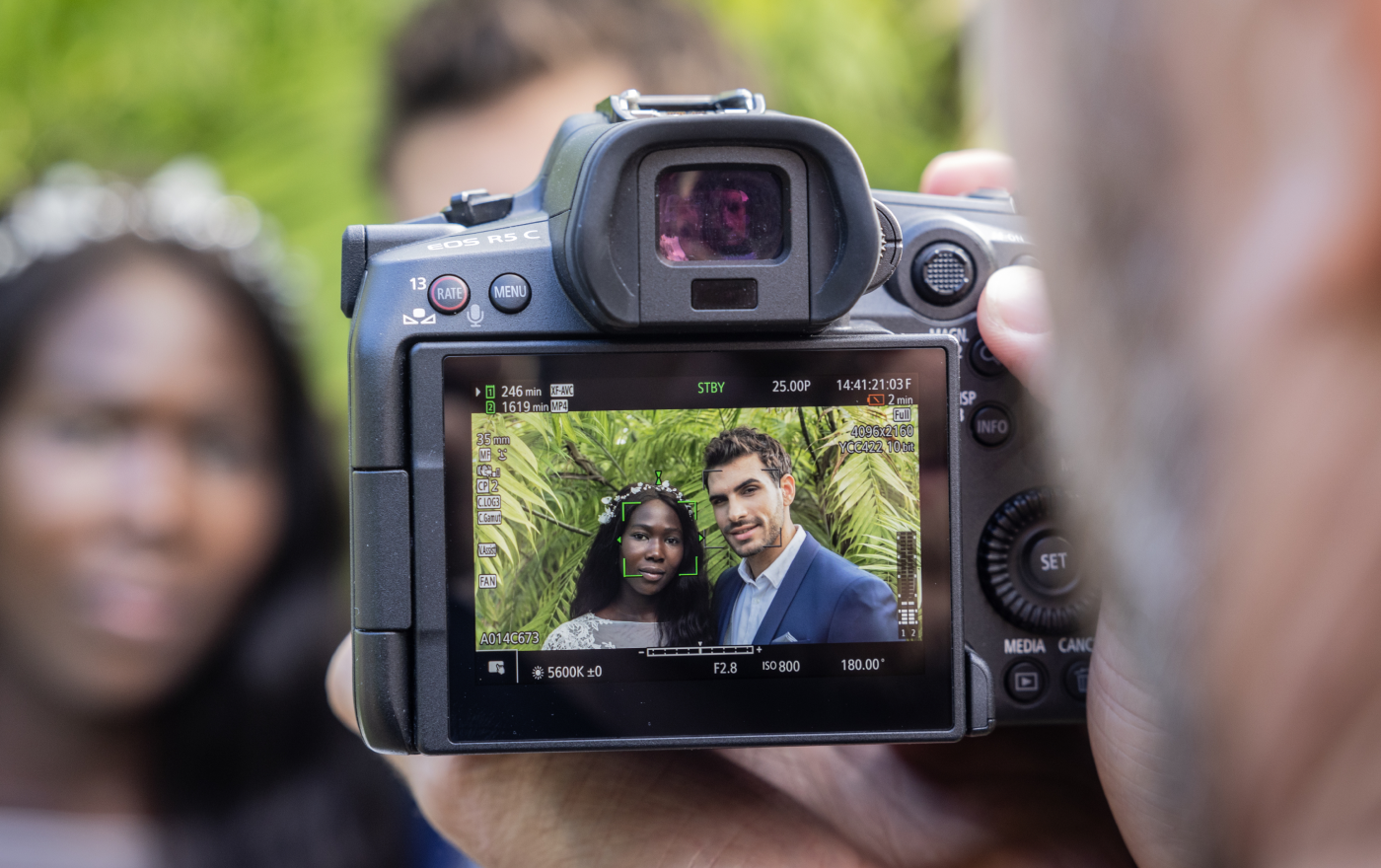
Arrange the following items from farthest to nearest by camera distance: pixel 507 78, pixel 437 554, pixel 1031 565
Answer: pixel 507 78 < pixel 1031 565 < pixel 437 554

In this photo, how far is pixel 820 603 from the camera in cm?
61

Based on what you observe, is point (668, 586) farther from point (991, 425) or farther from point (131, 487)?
point (131, 487)

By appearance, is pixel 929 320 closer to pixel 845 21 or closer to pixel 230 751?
pixel 230 751

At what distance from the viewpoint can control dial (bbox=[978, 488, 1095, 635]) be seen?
2.33 feet

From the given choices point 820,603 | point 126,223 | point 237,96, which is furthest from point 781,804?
point 237,96

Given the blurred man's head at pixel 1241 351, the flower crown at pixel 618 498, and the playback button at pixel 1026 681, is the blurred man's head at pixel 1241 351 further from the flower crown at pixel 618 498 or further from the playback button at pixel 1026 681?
the playback button at pixel 1026 681

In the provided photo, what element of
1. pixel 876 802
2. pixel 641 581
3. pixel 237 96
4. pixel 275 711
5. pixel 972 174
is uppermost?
pixel 237 96

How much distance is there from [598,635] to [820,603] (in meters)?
0.13

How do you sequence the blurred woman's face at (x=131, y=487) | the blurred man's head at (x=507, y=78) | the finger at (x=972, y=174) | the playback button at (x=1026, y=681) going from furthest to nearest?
the blurred man's head at (x=507, y=78), the blurred woman's face at (x=131, y=487), the finger at (x=972, y=174), the playback button at (x=1026, y=681)

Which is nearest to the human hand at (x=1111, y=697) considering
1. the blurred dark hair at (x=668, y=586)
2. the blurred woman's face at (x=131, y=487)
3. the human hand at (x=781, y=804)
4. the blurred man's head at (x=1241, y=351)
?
the human hand at (x=781, y=804)

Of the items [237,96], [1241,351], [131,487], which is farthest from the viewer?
[237,96]

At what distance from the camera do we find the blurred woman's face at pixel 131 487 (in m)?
1.22

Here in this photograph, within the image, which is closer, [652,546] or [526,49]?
[652,546]

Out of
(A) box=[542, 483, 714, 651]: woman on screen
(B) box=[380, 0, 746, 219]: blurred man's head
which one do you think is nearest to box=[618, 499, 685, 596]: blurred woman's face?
(A) box=[542, 483, 714, 651]: woman on screen
